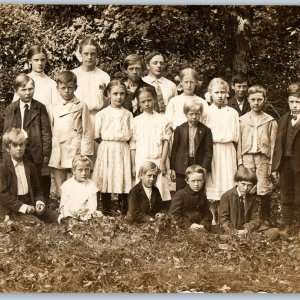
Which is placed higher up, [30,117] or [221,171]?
[30,117]

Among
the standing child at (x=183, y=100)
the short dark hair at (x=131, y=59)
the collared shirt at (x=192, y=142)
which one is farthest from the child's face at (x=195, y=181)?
the short dark hair at (x=131, y=59)

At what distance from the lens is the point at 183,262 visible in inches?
252

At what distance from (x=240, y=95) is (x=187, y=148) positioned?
2.12 ft

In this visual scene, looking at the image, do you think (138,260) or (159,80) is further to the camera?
(159,80)

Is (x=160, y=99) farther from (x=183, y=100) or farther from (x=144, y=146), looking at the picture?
(x=144, y=146)

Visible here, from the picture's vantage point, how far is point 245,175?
655cm

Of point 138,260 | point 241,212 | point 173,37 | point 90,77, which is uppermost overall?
point 173,37

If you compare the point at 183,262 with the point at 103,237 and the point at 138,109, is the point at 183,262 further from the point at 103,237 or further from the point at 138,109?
the point at 138,109

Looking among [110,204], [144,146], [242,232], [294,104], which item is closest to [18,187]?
[110,204]

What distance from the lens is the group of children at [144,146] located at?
21.4 ft

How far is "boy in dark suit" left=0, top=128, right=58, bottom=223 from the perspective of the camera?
6.49 meters

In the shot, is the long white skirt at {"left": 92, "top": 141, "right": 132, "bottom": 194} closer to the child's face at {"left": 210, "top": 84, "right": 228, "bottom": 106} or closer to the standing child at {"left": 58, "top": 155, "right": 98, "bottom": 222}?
the standing child at {"left": 58, "top": 155, "right": 98, "bottom": 222}

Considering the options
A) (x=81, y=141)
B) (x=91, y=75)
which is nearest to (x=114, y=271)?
(x=81, y=141)

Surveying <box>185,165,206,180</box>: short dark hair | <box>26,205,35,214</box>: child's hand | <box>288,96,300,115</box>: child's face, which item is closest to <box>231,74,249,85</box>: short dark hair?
<box>288,96,300,115</box>: child's face
